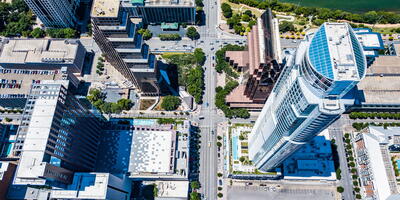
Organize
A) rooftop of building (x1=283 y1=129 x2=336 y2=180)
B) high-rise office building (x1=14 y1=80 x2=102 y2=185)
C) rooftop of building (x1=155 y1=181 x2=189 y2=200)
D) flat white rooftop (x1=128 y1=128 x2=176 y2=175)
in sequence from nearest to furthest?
1. high-rise office building (x1=14 y1=80 x2=102 y2=185)
2. flat white rooftop (x1=128 y1=128 x2=176 y2=175)
3. rooftop of building (x1=283 y1=129 x2=336 y2=180)
4. rooftop of building (x1=155 y1=181 x2=189 y2=200)

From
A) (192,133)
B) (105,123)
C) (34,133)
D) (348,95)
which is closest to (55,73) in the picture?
(105,123)

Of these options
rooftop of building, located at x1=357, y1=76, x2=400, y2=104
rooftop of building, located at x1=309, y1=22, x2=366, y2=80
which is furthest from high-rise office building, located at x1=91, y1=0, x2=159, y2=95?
rooftop of building, located at x1=357, y1=76, x2=400, y2=104

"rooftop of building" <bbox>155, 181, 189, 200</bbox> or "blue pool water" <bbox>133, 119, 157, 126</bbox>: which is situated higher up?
"blue pool water" <bbox>133, 119, 157, 126</bbox>

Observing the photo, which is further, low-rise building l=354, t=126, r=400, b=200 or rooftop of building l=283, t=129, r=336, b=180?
rooftop of building l=283, t=129, r=336, b=180

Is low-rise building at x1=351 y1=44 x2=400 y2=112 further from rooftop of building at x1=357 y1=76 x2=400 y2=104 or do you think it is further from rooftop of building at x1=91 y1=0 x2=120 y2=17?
rooftop of building at x1=91 y1=0 x2=120 y2=17

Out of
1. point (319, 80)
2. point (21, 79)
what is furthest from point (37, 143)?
point (319, 80)

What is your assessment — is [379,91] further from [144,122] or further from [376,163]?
[144,122]

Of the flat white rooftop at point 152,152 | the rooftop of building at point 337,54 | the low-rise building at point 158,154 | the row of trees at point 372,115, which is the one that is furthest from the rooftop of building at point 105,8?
the row of trees at point 372,115
